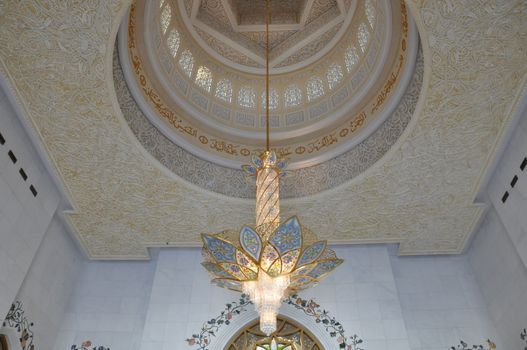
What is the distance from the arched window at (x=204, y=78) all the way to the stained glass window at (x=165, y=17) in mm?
890

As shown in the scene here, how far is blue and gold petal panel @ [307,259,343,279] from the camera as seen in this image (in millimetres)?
3497

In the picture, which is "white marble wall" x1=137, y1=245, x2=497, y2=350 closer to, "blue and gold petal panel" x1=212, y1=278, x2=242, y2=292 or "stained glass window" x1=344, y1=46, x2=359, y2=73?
"blue and gold petal panel" x1=212, y1=278, x2=242, y2=292

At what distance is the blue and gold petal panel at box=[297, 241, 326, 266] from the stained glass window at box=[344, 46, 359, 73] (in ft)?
11.7

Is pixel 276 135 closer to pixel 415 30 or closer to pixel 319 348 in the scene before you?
pixel 415 30

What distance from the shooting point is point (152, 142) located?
5148 millimetres

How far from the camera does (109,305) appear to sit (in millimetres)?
6070

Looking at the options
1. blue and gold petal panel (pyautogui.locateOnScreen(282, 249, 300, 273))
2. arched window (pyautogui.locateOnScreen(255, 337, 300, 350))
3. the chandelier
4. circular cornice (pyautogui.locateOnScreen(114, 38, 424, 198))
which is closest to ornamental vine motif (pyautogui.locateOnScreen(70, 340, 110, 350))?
arched window (pyautogui.locateOnScreen(255, 337, 300, 350))

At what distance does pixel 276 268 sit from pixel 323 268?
568mm

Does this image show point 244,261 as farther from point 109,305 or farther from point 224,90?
point 224,90

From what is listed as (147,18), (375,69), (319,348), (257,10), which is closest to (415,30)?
(375,69)

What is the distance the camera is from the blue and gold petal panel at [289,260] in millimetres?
3195

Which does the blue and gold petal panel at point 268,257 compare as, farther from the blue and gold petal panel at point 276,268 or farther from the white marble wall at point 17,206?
the white marble wall at point 17,206

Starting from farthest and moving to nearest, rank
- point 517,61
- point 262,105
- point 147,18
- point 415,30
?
point 262,105
point 147,18
point 415,30
point 517,61

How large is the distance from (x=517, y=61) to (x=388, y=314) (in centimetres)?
361
